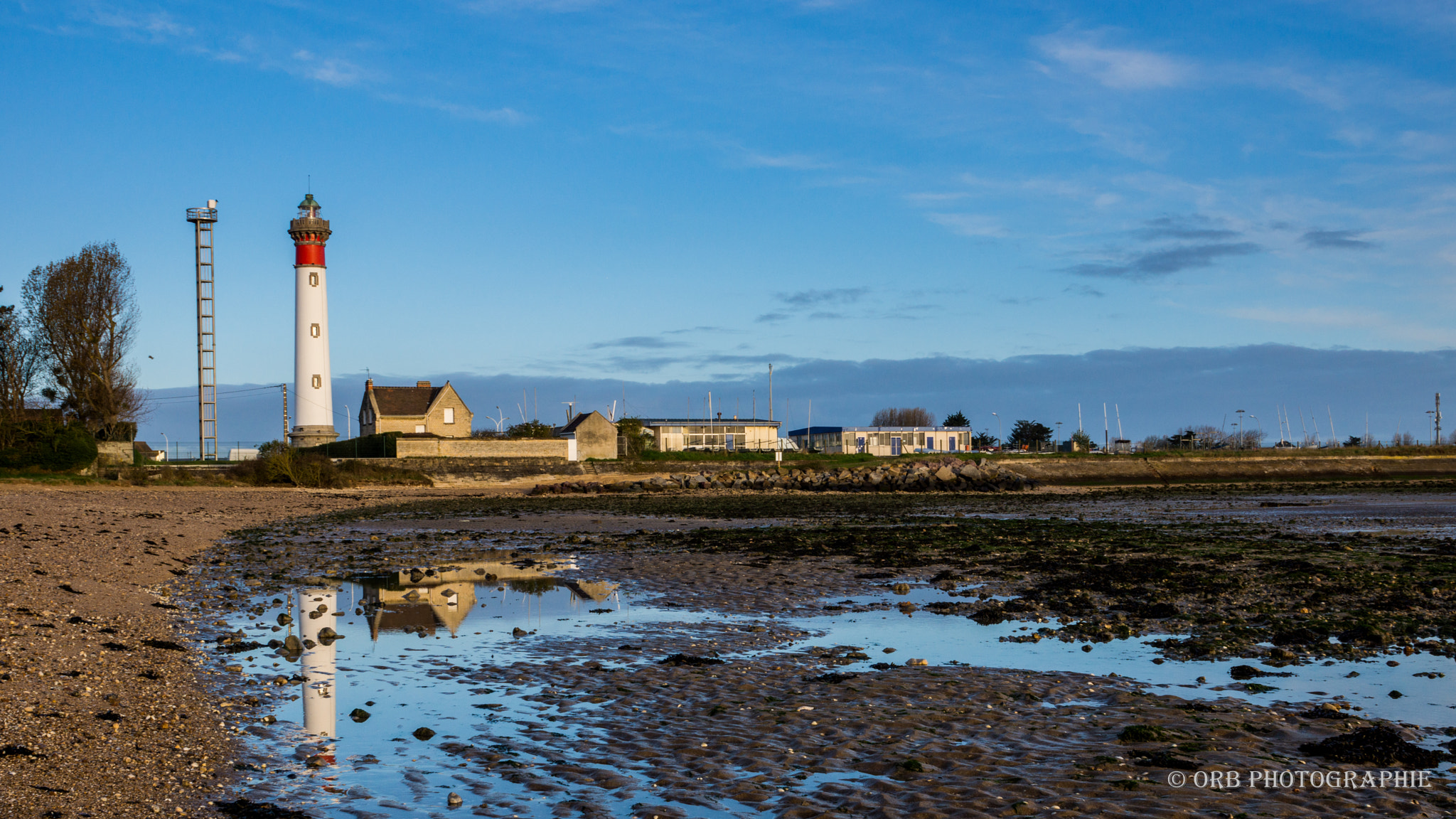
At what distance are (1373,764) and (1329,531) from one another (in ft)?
71.1

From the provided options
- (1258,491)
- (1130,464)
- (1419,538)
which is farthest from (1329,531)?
(1130,464)

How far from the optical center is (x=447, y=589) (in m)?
14.9

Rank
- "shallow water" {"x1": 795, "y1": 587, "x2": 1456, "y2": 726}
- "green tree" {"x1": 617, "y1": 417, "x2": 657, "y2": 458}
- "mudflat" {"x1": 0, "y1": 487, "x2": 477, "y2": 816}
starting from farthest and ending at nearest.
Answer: "green tree" {"x1": 617, "y1": 417, "x2": 657, "y2": 458}, "shallow water" {"x1": 795, "y1": 587, "x2": 1456, "y2": 726}, "mudflat" {"x1": 0, "y1": 487, "x2": 477, "y2": 816}

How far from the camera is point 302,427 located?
63.2 m

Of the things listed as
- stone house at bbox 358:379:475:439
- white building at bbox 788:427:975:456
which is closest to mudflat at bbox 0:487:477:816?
stone house at bbox 358:379:475:439

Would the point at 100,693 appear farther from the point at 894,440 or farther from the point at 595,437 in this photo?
the point at 894,440

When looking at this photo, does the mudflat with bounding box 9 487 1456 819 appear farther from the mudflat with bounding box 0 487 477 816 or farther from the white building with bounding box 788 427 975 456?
the white building with bounding box 788 427 975 456

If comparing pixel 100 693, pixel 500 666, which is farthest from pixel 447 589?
pixel 100 693

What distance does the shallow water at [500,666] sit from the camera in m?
6.01

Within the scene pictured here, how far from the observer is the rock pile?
55.5 m

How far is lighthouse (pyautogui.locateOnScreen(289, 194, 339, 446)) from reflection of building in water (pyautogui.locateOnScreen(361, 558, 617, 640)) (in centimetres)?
4982

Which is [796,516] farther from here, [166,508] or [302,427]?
[302,427]

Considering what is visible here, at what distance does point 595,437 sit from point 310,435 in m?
18.6

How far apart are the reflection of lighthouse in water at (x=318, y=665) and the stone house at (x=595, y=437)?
53.3 meters
